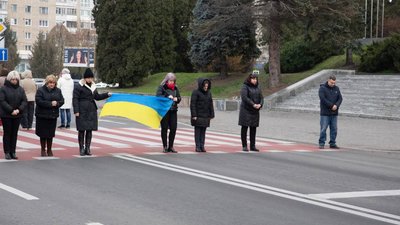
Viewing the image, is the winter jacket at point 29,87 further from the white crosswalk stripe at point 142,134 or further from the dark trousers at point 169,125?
the dark trousers at point 169,125

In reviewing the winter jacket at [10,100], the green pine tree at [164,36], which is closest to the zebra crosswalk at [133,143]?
the winter jacket at [10,100]

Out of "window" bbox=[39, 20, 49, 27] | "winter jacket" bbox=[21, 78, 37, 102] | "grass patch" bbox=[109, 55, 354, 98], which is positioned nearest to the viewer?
"winter jacket" bbox=[21, 78, 37, 102]

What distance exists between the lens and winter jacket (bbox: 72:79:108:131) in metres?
13.9

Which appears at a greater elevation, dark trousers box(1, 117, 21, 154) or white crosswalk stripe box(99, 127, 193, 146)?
dark trousers box(1, 117, 21, 154)

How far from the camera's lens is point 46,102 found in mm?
13594

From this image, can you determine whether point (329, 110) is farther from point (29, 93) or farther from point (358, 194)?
point (29, 93)

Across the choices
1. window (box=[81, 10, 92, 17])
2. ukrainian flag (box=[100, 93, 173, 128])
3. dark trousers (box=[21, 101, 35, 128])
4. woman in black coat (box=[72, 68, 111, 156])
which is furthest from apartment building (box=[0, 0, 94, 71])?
woman in black coat (box=[72, 68, 111, 156])

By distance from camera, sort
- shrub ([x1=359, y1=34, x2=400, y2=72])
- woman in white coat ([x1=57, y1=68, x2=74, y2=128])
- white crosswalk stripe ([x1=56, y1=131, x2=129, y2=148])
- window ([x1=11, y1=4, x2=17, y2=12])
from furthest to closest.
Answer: window ([x1=11, y1=4, x2=17, y2=12]), shrub ([x1=359, y1=34, x2=400, y2=72]), woman in white coat ([x1=57, y1=68, x2=74, y2=128]), white crosswalk stripe ([x1=56, y1=131, x2=129, y2=148])

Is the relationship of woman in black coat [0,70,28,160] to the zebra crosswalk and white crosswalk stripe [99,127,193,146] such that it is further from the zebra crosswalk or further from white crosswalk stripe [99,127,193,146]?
white crosswalk stripe [99,127,193,146]

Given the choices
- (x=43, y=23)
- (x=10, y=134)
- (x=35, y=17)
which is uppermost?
(x=35, y=17)

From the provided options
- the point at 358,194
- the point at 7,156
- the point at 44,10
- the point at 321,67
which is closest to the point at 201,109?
the point at 7,156

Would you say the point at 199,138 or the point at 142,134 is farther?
the point at 142,134

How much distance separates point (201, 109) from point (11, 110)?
4501mm

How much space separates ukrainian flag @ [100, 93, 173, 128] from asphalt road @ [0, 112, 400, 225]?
1.56m
